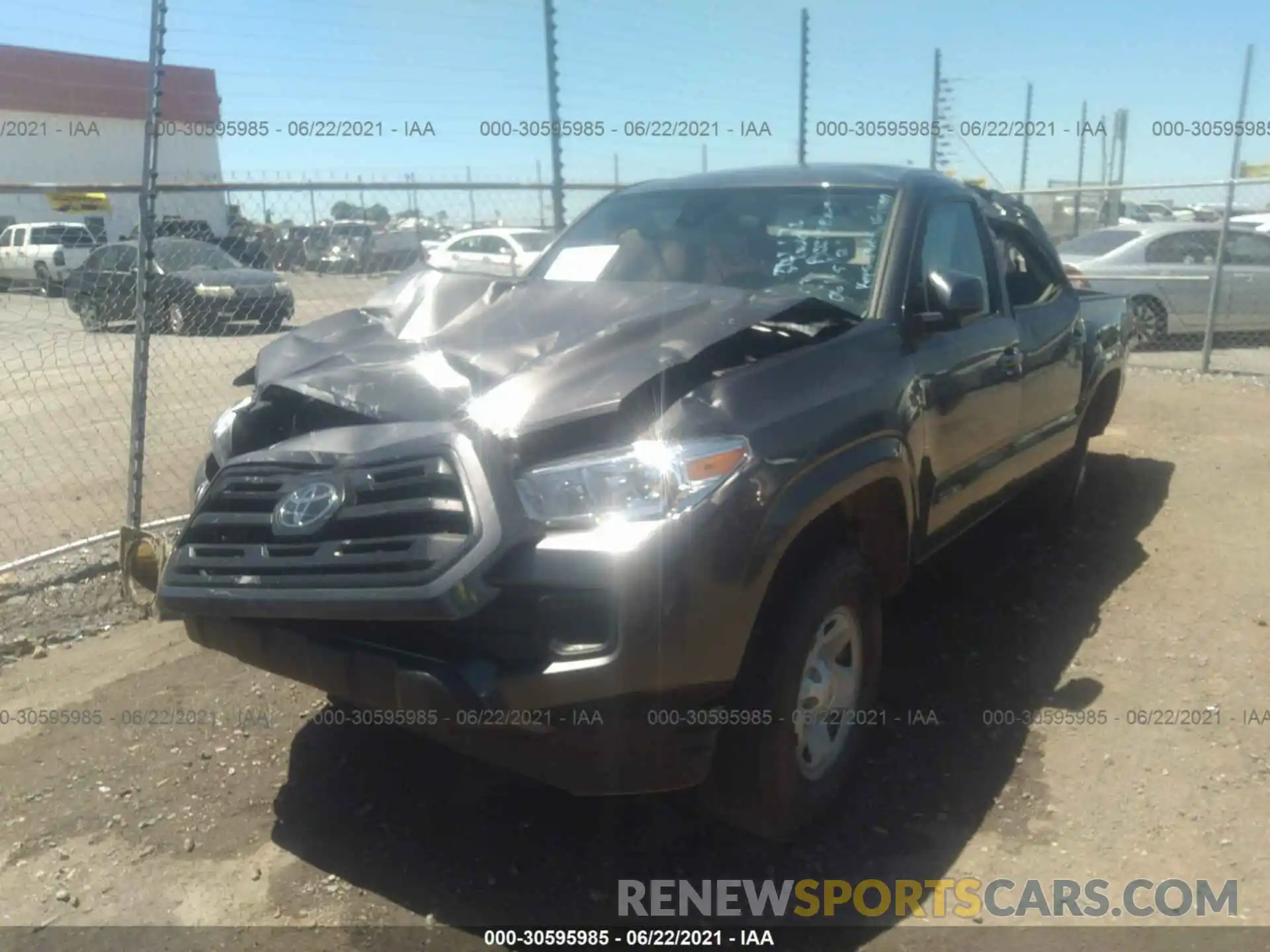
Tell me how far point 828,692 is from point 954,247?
2067 millimetres

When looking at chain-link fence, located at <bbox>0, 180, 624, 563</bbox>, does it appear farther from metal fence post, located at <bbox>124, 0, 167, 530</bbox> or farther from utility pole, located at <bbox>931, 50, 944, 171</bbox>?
utility pole, located at <bbox>931, 50, 944, 171</bbox>

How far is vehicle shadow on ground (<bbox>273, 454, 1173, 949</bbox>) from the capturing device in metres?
2.95

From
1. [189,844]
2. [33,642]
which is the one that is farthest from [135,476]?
[189,844]

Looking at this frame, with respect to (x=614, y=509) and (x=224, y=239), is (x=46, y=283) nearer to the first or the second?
(x=224, y=239)

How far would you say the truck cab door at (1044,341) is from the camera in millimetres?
4652

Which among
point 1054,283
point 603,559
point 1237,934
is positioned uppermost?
point 1054,283

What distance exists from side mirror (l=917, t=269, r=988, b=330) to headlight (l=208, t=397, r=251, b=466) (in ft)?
7.38

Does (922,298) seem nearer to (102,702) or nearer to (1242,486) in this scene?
(102,702)

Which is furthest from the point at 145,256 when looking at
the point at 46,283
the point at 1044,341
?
the point at 1044,341

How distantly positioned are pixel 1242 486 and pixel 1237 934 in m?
4.54

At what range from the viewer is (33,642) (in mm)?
4523

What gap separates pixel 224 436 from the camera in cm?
336

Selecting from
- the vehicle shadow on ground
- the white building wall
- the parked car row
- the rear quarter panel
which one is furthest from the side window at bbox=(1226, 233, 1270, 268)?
the white building wall

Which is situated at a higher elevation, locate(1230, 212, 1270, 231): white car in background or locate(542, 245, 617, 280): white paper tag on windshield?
locate(542, 245, 617, 280): white paper tag on windshield
